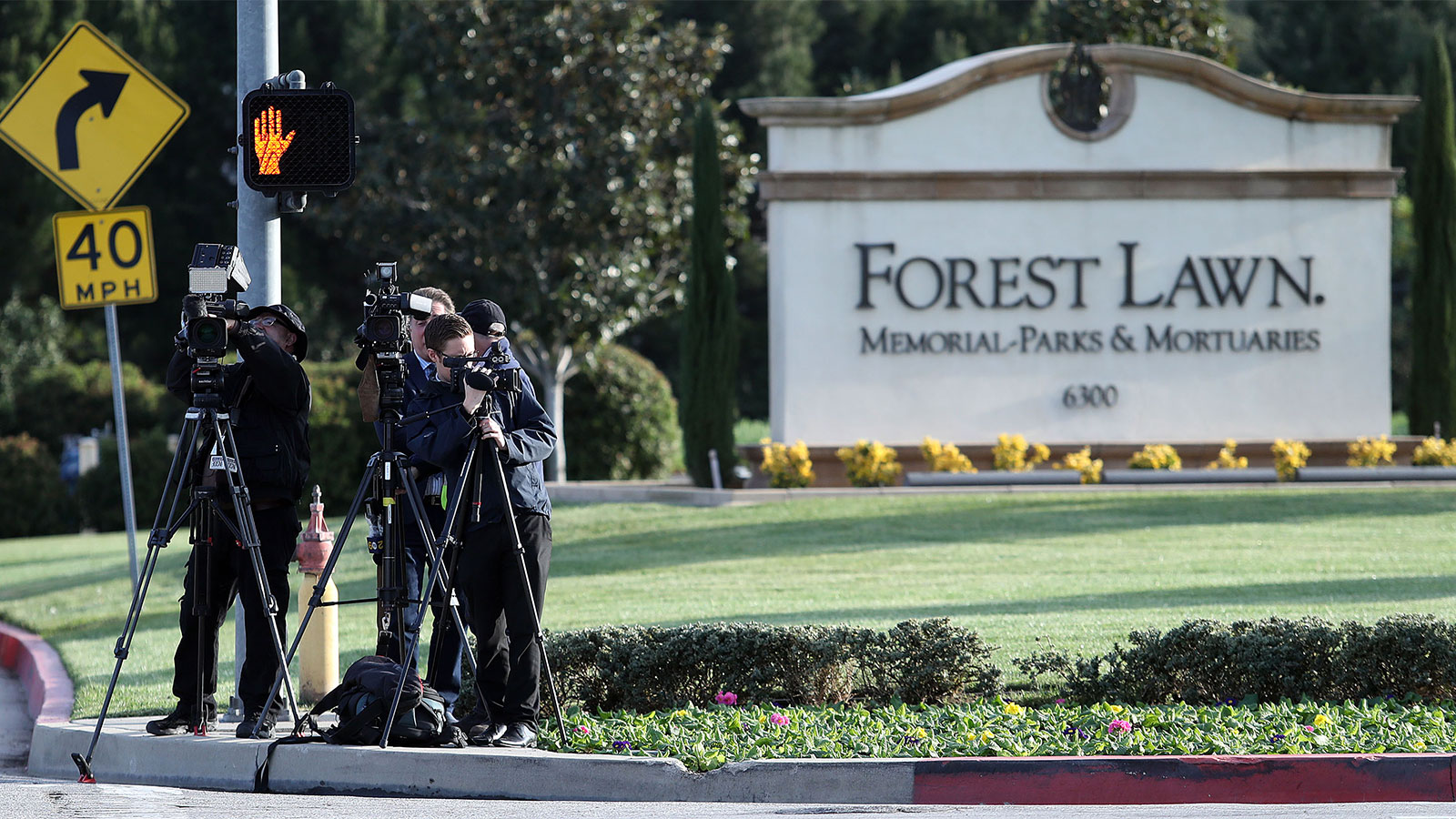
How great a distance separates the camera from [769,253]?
19.3m

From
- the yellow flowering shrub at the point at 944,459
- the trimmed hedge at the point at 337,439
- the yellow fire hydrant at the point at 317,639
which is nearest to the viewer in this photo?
the yellow fire hydrant at the point at 317,639

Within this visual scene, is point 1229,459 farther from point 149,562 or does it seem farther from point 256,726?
point 149,562

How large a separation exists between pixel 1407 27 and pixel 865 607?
103 feet

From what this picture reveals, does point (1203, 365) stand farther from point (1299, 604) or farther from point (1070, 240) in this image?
point (1299, 604)

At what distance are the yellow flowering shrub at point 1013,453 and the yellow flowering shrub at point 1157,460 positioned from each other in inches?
39.9

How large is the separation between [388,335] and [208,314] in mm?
732

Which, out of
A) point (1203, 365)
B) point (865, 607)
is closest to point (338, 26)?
point (1203, 365)

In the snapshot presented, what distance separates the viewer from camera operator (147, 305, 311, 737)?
6.86 m

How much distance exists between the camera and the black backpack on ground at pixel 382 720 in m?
6.55

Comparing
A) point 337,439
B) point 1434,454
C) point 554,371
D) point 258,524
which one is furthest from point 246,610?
point 554,371

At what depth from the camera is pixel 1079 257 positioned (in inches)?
760

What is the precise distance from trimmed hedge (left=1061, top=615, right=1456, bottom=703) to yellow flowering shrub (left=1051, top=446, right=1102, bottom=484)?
11.0 metres

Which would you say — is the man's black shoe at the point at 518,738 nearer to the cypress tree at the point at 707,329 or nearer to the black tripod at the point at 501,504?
the black tripod at the point at 501,504

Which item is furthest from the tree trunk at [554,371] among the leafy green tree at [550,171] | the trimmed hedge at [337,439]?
the trimmed hedge at [337,439]
